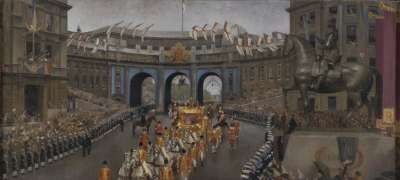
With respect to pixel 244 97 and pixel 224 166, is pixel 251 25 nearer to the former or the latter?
pixel 244 97

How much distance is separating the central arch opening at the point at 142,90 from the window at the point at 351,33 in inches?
132

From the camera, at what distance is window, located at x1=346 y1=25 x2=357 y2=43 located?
→ 6352 millimetres

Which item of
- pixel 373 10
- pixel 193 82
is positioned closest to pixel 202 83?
pixel 193 82

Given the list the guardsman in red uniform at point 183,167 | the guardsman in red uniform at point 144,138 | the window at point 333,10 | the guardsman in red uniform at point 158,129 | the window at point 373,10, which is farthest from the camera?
the window at point 373,10

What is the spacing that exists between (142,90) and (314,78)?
2864 millimetres

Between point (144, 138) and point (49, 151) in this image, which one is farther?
point (144, 138)

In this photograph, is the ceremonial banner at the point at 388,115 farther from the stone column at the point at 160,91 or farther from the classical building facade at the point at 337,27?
the stone column at the point at 160,91

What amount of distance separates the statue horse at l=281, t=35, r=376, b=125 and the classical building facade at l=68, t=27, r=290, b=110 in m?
0.20

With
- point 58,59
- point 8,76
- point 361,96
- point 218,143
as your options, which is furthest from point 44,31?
point 361,96

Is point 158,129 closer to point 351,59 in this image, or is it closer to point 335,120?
point 335,120

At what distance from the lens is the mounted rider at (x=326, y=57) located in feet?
20.4

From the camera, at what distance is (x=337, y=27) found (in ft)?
21.0

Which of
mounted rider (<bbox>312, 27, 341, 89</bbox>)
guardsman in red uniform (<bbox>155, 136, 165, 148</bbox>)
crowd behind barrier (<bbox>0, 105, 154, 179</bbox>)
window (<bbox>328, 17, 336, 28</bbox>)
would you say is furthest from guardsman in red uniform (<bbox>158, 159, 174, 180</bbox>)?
window (<bbox>328, 17, 336, 28</bbox>)

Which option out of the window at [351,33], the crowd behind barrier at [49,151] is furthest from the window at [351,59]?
the crowd behind barrier at [49,151]
